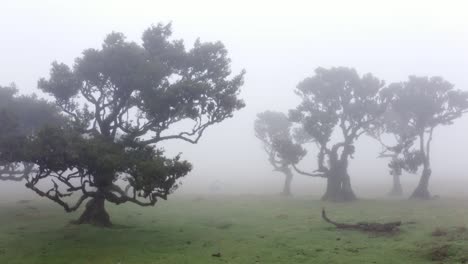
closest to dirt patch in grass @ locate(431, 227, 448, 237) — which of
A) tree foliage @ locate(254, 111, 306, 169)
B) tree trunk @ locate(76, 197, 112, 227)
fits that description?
tree trunk @ locate(76, 197, 112, 227)

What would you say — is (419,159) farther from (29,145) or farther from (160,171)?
(29,145)

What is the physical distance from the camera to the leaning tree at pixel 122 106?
101ft

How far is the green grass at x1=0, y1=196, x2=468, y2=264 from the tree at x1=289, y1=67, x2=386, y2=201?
1321 cm

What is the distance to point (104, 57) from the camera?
3781 centimetres

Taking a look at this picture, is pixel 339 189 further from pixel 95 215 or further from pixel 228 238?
pixel 95 215

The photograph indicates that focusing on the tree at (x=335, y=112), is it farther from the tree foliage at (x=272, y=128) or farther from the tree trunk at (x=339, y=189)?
the tree foliage at (x=272, y=128)

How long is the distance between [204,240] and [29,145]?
586 inches

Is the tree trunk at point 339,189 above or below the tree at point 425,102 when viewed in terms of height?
below

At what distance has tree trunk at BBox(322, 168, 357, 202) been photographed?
2335 inches

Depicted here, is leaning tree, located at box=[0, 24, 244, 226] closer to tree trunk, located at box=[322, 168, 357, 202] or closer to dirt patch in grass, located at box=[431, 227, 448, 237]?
dirt patch in grass, located at box=[431, 227, 448, 237]

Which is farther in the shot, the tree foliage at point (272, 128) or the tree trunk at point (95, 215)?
the tree foliage at point (272, 128)

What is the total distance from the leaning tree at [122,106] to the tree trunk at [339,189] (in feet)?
85.0

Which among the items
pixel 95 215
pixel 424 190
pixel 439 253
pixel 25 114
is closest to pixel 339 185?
pixel 424 190

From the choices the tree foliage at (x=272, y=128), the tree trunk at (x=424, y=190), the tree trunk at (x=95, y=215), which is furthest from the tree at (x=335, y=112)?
the tree trunk at (x=95, y=215)
